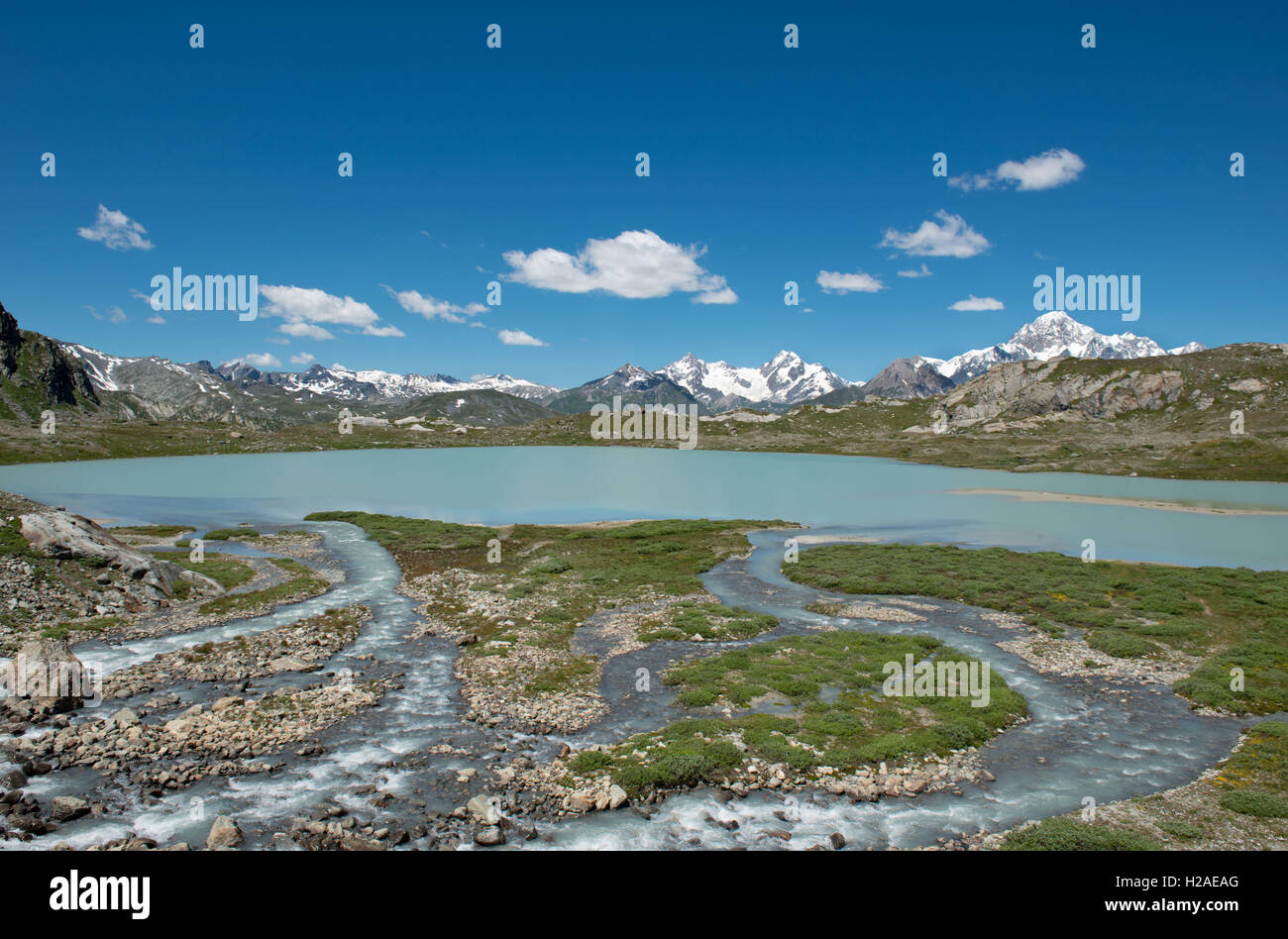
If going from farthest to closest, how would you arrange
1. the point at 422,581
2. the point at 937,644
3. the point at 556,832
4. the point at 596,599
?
1. the point at 422,581
2. the point at 596,599
3. the point at 937,644
4. the point at 556,832

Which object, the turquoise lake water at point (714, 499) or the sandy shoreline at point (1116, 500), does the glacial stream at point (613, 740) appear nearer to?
the turquoise lake water at point (714, 499)

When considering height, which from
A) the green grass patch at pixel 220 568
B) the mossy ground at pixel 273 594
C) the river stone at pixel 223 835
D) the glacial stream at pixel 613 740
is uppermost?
the green grass patch at pixel 220 568

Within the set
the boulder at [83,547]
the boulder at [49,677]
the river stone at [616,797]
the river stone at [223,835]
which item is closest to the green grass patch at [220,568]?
the boulder at [83,547]

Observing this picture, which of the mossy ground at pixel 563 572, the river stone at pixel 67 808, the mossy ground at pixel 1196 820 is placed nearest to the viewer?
the mossy ground at pixel 1196 820

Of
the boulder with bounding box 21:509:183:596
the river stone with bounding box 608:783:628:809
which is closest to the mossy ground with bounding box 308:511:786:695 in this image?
the river stone with bounding box 608:783:628:809

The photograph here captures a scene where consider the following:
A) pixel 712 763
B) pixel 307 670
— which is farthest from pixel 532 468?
pixel 712 763
